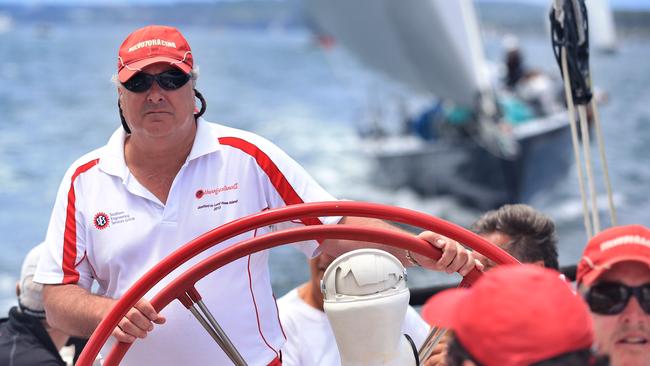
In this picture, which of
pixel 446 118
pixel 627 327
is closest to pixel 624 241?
pixel 627 327

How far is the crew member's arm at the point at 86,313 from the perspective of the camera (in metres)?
1.90

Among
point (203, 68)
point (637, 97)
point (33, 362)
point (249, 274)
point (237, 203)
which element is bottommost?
Answer: point (637, 97)

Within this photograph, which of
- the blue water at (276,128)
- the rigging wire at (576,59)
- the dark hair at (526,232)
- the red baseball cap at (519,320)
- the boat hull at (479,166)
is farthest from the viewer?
the blue water at (276,128)

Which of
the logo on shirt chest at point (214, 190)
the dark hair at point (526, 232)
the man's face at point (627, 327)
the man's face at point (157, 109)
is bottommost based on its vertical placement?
the dark hair at point (526, 232)

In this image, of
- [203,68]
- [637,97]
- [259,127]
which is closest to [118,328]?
[259,127]

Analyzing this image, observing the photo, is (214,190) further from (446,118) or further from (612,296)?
(446,118)

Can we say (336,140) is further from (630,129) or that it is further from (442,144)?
(630,129)

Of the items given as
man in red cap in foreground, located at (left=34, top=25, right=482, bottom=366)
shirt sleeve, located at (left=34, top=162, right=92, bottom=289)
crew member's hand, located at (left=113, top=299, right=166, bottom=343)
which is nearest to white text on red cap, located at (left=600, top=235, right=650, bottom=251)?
man in red cap in foreground, located at (left=34, top=25, right=482, bottom=366)

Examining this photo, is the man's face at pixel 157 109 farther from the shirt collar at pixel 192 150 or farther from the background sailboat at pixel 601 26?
the background sailboat at pixel 601 26

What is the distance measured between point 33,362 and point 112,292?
0.66 m

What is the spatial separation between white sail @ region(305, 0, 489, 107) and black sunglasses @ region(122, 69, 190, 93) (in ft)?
35.9

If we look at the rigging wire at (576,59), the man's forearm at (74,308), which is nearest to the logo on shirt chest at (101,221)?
the man's forearm at (74,308)

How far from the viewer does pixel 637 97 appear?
35.2 m

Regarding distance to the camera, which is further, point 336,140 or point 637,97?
point 637,97
